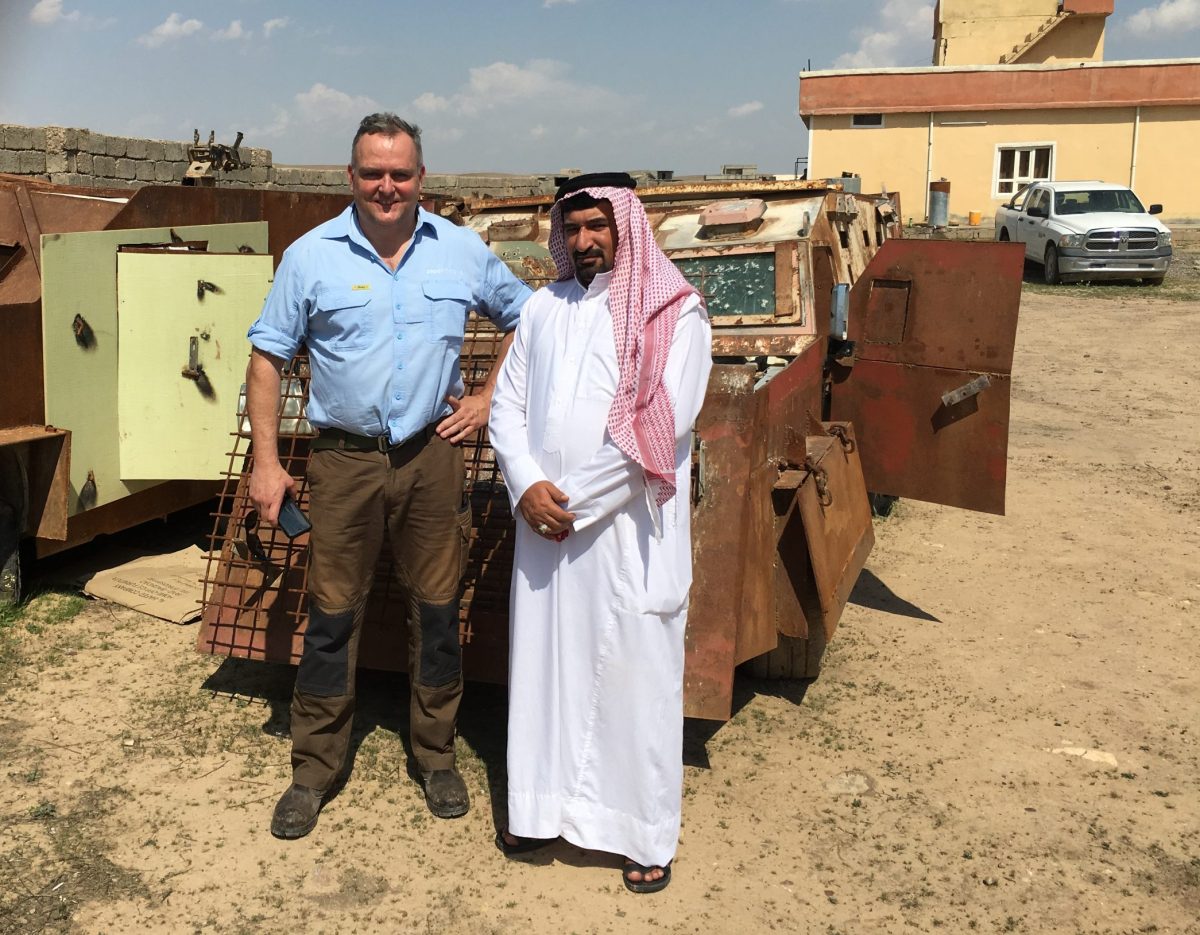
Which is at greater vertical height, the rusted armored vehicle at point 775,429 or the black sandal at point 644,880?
the rusted armored vehicle at point 775,429

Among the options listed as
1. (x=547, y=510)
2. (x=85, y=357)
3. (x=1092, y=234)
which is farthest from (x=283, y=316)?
(x=1092, y=234)

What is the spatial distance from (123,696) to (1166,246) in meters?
15.9

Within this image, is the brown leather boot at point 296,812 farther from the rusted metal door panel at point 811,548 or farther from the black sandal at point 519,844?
the rusted metal door panel at point 811,548

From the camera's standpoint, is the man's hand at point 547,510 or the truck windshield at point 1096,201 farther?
the truck windshield at point 1096,201

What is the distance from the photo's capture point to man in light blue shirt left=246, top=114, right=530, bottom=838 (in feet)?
9.84

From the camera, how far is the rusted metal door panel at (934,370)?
4.75 m

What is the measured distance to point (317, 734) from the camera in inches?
127

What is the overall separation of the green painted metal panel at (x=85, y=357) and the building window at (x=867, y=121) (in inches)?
876

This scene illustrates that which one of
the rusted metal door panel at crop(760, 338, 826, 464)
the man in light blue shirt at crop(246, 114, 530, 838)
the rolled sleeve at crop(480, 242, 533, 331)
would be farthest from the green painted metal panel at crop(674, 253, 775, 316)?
the man in light blue shirt at crop(246, 114, 530, 838)

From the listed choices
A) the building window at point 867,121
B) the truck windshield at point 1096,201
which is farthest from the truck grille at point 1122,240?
the building window at point 867,121

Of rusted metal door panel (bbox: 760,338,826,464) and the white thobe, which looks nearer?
the white thobe

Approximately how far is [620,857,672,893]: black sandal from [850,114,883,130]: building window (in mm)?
24155

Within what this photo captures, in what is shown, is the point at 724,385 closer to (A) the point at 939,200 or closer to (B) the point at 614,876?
(B) the point at 614,876

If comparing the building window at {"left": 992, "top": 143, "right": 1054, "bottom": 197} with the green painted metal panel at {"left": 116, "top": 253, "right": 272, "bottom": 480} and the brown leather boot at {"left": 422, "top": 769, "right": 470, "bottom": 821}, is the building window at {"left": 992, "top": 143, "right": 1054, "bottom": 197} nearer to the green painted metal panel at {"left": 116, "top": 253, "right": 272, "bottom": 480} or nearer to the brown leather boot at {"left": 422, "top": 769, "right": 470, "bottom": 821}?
the green painted metal panel at {"left": 116, "top": 253, "right": 272, "bottom": 480}
